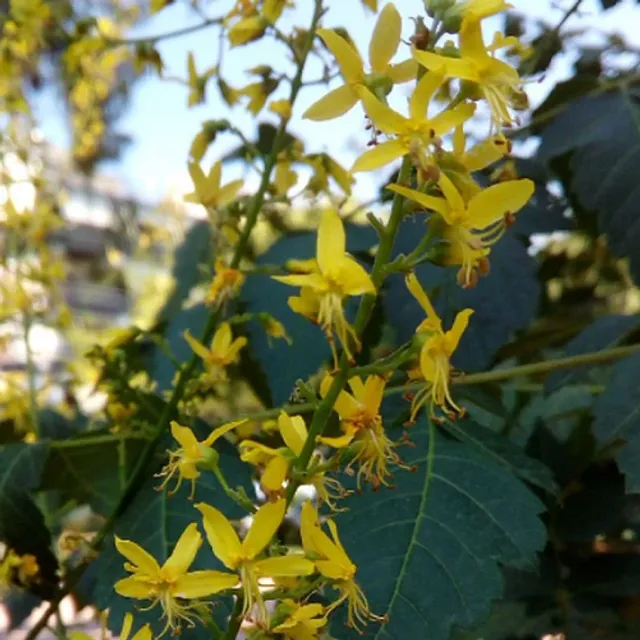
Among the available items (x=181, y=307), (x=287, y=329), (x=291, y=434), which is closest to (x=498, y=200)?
(x=291, y=434)

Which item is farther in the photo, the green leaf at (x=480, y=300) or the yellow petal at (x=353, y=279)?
the green leaf at (x=480, y=300)

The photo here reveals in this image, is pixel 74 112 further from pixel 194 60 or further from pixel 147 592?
pixel 147 592

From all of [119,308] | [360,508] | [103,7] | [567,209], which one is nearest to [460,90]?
[360,508]

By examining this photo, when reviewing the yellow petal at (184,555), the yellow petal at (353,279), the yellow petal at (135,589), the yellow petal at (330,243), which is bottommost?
the yellow petal at (135,589)

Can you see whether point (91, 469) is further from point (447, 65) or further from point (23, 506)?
point (447, 65)

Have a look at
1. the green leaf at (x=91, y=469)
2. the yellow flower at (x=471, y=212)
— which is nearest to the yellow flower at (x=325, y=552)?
the yellow flower at (x=471, y=212)

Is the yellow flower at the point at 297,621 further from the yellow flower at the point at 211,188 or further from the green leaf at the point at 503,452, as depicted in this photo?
the yellow flower at the point at 211,188

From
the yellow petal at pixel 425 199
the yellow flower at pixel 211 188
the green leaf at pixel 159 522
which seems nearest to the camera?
the yellow petal at pixel 425 199

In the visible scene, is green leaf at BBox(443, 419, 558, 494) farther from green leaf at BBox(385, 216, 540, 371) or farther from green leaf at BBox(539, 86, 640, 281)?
green leaf at BBox(539, 86, 640, 281)
